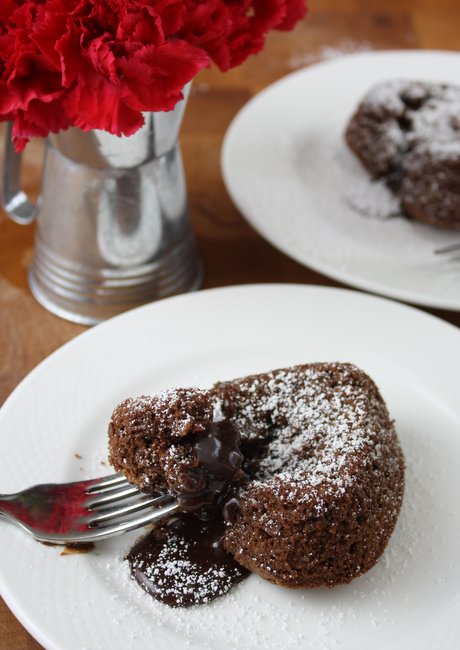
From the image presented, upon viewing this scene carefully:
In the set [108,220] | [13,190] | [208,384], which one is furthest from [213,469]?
[13,190]

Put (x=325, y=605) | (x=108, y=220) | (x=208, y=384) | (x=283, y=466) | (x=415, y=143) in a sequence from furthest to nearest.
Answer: (x=415, y=143), (x=108, y=220), (x=208, y=384), (x=283, y=466), (x=325, y=605)

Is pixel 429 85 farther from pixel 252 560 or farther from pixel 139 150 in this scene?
pixel 252 560

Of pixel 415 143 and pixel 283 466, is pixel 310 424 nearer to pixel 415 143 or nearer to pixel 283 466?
pixel 283 466

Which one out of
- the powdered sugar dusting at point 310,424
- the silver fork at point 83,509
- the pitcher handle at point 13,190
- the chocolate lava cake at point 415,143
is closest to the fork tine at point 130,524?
the silver fork at point 83,509

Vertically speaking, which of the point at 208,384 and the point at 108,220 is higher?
the point at 108,220

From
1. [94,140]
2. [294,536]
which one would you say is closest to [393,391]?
[294,536]

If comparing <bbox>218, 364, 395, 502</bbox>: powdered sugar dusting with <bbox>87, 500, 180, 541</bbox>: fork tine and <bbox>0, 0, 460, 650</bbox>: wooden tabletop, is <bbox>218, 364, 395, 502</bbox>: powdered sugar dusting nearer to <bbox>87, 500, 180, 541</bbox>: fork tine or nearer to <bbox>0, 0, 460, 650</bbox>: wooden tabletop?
<bbox>87, 500, 180, 541</bbox>: fork tine
